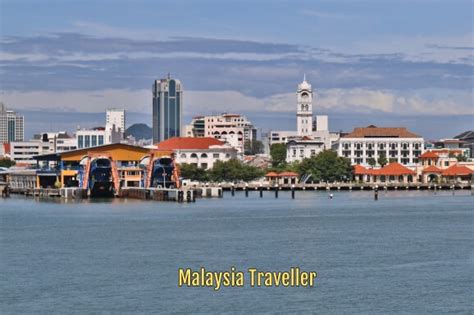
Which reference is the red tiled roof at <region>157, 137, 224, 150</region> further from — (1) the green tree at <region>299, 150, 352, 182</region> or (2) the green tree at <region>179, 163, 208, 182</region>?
(1) the green tree at <region>299, 150, 352, 182</region>

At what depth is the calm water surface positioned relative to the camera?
29.4 meters

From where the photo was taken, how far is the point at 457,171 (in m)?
120

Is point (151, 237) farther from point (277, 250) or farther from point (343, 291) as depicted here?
point (343, 291)

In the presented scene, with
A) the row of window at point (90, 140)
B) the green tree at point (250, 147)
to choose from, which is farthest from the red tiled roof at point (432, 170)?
the green tree at point (250, 147)

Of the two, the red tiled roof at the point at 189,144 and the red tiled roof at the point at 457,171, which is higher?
the red tiled roof at the point at 189,144

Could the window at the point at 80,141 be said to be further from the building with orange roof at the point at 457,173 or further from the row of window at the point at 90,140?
the building with orange roof at the point at 457,173

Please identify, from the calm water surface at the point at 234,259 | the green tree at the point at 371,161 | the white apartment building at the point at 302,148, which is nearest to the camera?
the calm water surface at the point at 234,259

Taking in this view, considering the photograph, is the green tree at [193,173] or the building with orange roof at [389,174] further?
the green tree at [193,173]

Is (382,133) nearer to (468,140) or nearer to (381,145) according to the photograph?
(381,145)

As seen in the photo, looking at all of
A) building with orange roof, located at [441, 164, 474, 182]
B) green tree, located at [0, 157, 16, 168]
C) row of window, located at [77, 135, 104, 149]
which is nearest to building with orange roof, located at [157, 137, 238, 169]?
building with orange roof, located at [441, 164, 474, 182]

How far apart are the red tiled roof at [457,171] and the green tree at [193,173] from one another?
79.5 ft

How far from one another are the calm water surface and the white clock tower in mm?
97019

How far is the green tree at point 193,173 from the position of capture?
124m

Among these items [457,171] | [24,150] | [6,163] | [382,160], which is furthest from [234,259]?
[24,150]
